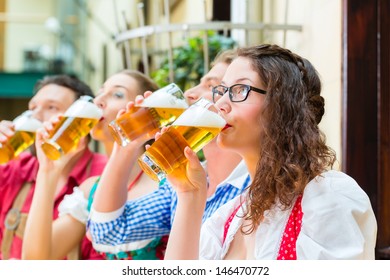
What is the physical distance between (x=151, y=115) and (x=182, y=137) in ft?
1.35

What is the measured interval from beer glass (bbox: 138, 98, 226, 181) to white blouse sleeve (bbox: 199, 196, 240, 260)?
0.19 m

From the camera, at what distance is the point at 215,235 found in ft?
4.54

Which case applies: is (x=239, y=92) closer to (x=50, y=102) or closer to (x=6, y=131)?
(x=6, y=131)

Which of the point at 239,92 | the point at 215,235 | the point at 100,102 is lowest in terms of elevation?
the point at 215,235

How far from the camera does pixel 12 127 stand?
6.60 ft

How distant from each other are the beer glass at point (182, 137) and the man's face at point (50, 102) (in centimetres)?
112

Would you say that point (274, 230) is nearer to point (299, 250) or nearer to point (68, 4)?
point (299, 250)

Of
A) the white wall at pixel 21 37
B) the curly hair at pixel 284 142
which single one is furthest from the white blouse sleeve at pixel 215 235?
the white wall at pixel 21 37

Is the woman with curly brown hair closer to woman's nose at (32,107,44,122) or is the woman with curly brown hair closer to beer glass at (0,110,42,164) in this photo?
beer glass at (0,110,42,164)

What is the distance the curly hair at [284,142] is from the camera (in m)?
1.19

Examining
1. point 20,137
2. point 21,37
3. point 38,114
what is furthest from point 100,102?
point 21,37

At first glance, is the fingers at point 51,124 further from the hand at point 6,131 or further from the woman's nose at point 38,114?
the woman's nose at point 38,114

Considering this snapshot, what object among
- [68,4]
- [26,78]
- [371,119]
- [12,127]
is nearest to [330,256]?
[371,119]

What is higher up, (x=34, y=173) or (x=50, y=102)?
(x=50, y=102)
